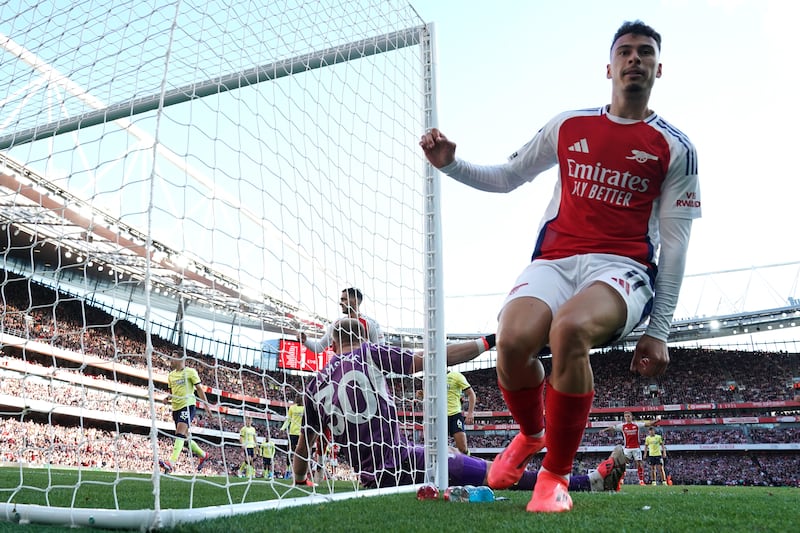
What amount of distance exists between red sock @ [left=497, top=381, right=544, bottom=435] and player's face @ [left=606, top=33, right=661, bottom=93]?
1.33 meters

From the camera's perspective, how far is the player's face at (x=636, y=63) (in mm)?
2471

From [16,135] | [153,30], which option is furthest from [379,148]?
[16,135]

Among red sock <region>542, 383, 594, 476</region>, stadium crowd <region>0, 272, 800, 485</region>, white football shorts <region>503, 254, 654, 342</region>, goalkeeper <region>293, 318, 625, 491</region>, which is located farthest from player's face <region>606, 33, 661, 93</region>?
stadium crowd <region>0, 272, 800, 485</region>

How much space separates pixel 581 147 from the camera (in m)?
2.58

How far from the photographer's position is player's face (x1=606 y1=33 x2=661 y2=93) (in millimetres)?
2471

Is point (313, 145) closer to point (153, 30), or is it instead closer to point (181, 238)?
point (153, 30)

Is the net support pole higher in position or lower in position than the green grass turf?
higher

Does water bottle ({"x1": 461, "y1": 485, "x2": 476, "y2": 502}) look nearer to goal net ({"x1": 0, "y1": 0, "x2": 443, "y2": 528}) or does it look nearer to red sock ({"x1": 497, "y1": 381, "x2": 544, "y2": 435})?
red sock ({"x1": 497, "y1": 381, "x2": 544, "y2": 435})

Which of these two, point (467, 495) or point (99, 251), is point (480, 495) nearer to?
point (467, 495)

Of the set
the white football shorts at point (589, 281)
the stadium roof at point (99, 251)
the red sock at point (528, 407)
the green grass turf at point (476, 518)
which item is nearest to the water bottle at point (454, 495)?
the green grass turf at point (476, 518)

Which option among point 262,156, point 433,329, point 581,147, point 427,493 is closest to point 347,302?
point 433,329

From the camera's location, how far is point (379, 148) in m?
4.30

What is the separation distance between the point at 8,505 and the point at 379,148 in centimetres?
307

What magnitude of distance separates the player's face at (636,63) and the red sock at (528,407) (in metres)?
1.33
